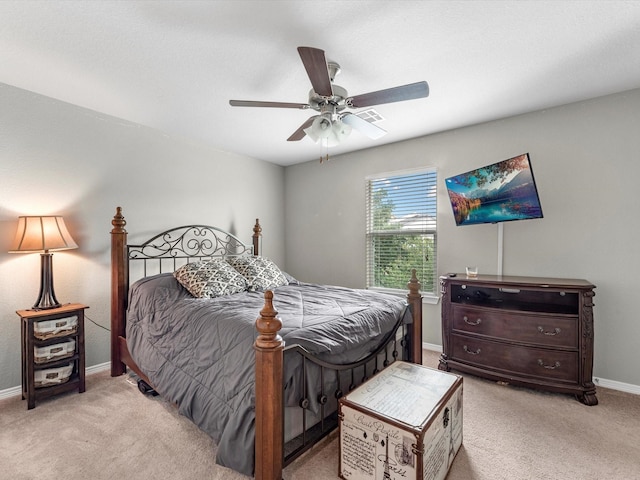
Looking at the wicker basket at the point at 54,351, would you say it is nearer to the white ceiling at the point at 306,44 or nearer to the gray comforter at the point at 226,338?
the gray comforter at the point at 226,338

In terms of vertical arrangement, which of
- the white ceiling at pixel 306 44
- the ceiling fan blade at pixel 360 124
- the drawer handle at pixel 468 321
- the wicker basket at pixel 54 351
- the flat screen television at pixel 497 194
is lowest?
the wicker basket at pixel 54 351

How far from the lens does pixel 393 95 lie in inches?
72.0

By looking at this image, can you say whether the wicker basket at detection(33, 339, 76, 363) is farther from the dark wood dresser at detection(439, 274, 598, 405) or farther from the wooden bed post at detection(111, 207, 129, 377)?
the dark wood dresser at detection(439, 274, 598, 405)

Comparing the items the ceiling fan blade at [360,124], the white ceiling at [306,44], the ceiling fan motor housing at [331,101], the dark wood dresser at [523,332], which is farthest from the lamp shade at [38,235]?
the dark wood dresser at [523,332]

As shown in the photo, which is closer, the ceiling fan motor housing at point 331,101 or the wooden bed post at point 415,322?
the ceiling fan motor housing at point 331,101

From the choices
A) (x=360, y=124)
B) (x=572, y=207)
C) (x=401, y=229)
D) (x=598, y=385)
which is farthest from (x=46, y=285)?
(x=598, y=385)

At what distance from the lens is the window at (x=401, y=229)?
3574 mm

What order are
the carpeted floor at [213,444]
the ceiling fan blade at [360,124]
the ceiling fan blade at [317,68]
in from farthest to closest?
the ceiling fan blade at [360,124], the carpeted floor at [213,444], the ceiling fan blade at [317,68]

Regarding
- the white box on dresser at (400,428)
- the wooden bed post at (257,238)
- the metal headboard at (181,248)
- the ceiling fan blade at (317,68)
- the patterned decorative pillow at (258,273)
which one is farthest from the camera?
the wooden bed post at (257,238)

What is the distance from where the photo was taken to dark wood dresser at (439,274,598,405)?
93.1 inches

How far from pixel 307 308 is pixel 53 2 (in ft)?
7.41

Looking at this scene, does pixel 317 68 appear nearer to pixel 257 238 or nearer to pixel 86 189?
pixel 86 189

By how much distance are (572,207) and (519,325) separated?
1.19 meters

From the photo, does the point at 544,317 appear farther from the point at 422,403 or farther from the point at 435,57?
the point at 435,57
